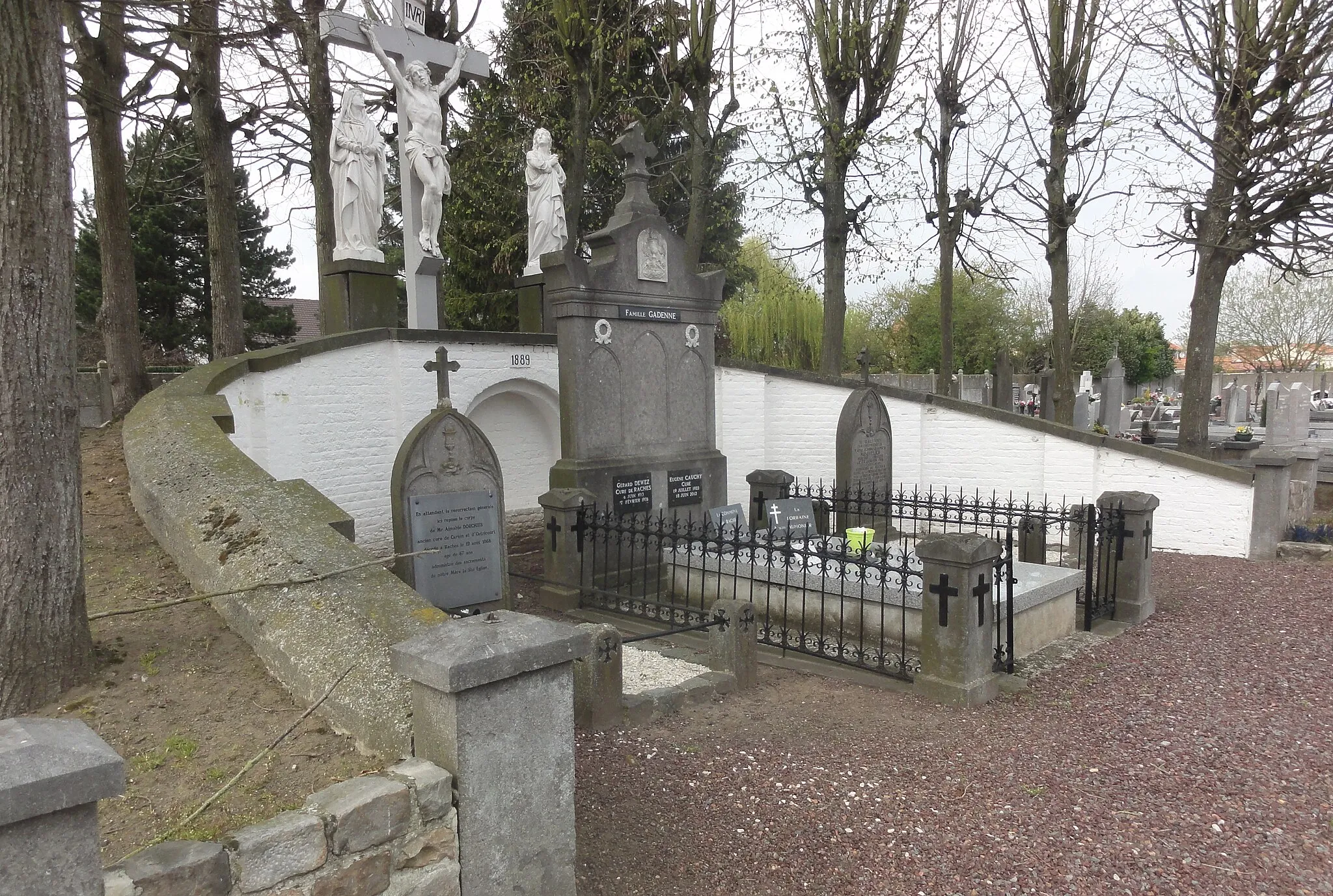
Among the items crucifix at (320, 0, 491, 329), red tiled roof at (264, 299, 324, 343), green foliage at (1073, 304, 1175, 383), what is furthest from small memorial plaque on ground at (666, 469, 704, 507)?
green foliage at (1073, 304, 1175, 383)

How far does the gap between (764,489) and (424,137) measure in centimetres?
583

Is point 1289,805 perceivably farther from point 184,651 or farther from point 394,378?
point 394,378

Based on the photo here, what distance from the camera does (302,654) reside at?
3037mm

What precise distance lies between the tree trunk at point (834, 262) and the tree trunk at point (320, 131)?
7.69 metres

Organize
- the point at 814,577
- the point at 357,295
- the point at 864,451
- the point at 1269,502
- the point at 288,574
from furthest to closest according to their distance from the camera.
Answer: the point at 864,451, the point at 357,295, the point at 1269,502, the point at 814,577, the point at 288,574

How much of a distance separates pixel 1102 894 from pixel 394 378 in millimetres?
7891

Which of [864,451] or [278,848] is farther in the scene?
[864,451]

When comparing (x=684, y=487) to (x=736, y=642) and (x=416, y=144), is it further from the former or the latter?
(x=416, y=144)

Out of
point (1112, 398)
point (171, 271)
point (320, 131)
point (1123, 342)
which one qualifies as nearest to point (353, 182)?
point (320, 131)

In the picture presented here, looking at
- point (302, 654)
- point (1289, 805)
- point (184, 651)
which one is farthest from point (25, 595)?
point (1289, 805)

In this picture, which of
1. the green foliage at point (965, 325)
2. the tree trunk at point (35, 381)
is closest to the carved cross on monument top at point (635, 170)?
the tree trunk at point (35, 381)

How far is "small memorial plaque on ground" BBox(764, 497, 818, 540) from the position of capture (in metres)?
8.63

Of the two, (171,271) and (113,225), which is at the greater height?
(171,271)

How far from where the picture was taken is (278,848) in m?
2.14
